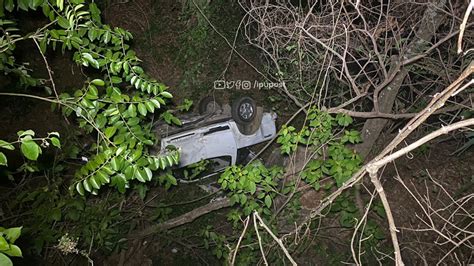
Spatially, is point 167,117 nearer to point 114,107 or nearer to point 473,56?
point 114,107

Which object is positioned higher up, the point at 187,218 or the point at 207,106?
the point at 207,106

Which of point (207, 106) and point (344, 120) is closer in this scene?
point (344, 120)

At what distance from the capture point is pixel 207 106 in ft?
24.8

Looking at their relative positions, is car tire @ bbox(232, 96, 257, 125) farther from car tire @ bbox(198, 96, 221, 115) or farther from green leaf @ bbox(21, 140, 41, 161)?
green leaf @ bbox(21, 140, 41, 161)

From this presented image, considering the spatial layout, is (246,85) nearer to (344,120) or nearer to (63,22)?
(344,120)

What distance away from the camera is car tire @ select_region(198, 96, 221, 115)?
24.2ft

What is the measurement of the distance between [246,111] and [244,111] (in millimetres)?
62

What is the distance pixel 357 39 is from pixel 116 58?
11.7ft

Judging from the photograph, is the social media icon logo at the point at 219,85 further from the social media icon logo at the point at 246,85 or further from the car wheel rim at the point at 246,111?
the car wheel rim at the point at 246,111

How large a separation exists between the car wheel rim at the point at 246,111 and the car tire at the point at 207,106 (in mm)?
757

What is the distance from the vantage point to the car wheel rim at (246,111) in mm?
6723

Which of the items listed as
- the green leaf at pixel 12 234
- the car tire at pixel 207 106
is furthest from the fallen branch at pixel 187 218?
the green leaf at pixel 12 234

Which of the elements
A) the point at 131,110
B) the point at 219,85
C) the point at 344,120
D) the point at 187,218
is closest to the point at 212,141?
the point at 187,218

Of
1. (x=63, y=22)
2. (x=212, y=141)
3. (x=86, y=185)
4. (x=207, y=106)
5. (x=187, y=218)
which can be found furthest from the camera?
(x=207, y=106)
